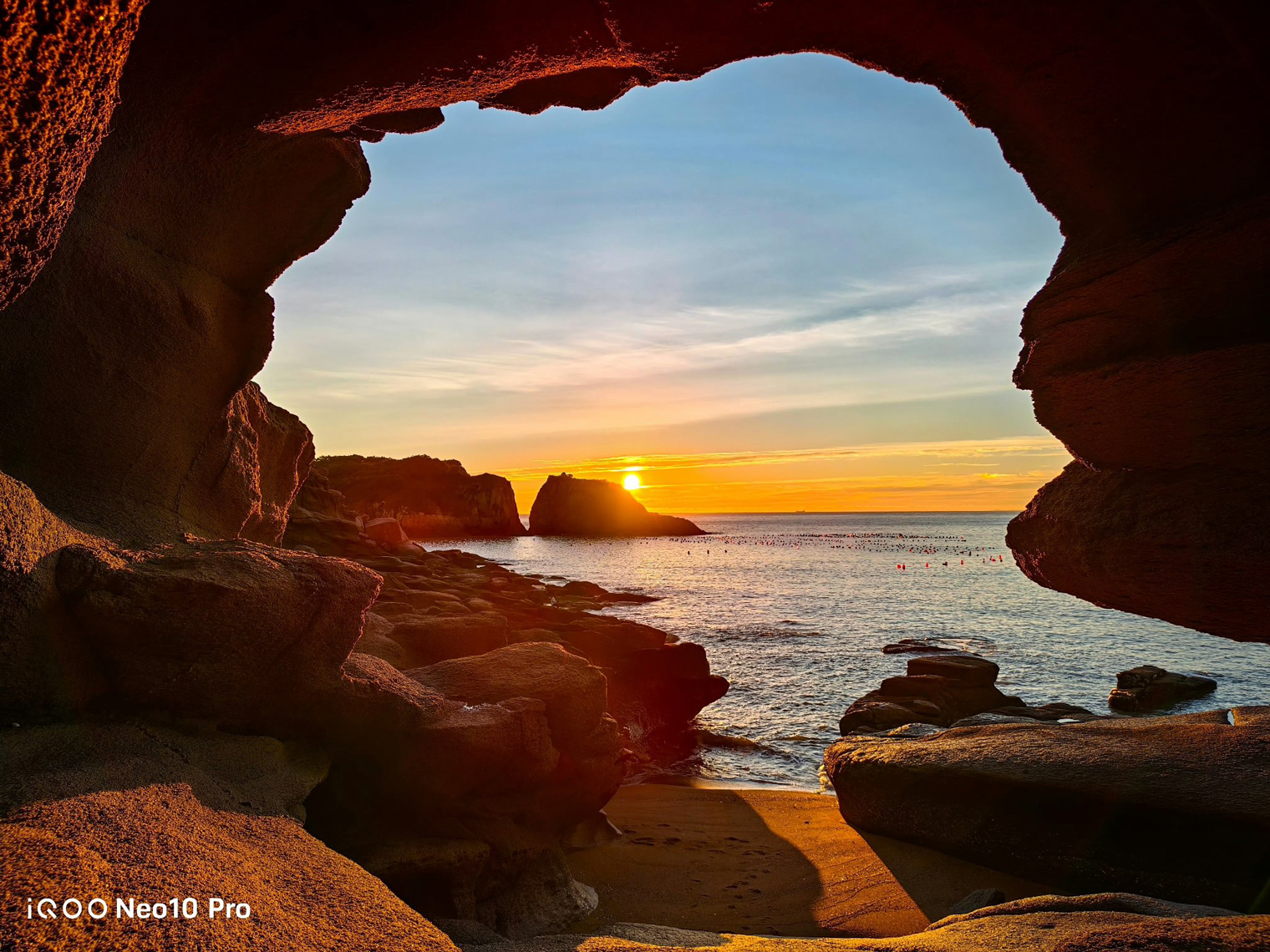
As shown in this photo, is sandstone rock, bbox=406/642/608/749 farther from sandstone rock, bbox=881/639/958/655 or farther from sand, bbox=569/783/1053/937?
sandstone rock, bbox=881/639/958/655

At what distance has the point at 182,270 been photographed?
5.80m

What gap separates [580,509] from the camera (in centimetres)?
13288

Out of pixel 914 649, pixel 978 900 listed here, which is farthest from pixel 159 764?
pixel 914 649

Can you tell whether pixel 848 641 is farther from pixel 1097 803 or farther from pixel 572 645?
pixel 1097 803

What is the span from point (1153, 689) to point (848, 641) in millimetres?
9863

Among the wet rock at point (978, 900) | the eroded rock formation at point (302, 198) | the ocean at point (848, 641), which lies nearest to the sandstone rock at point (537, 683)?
the eroded rock formation at point (302, 198)

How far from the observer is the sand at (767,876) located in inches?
270

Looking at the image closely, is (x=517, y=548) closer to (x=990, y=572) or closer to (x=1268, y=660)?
(x=990, y=572)

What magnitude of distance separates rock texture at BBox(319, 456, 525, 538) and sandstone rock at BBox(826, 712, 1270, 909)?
94691 millimetres

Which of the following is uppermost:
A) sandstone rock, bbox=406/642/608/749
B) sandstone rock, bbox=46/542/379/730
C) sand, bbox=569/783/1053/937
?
sandstone rock, bbox=46/542/379/730

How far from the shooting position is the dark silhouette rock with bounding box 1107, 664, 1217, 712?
18.2 meters

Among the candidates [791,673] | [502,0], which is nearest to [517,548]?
[791,673]

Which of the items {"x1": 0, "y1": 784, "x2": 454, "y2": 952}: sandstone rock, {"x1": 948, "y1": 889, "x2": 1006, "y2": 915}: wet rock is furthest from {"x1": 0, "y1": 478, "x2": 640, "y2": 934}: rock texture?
{"x1": 948, "y1": 889, "x2": 1006, "y2": 915}: wet rock

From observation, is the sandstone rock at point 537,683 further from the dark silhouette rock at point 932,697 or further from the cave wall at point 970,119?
the dark silhouette rock at point 932,697
